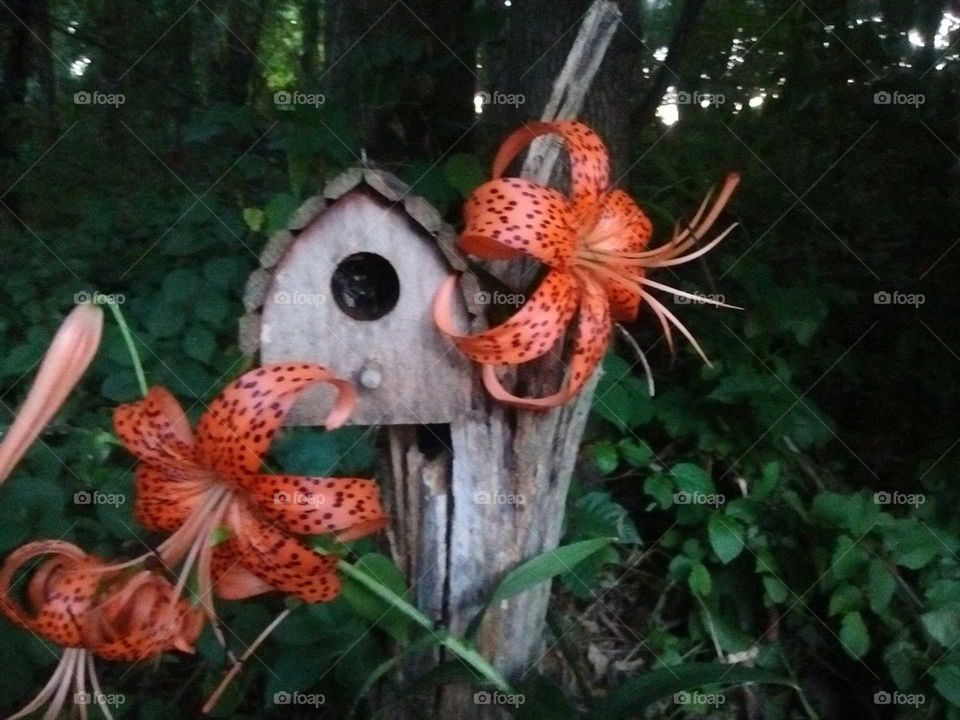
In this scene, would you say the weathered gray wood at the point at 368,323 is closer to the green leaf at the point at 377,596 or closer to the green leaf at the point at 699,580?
the green leaf at the point at 377,596

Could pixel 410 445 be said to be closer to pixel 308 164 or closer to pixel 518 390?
pixel 518 390

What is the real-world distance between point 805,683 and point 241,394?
0.84 metres

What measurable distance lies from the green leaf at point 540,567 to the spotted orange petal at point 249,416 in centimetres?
27

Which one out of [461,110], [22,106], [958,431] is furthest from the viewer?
[22,106]

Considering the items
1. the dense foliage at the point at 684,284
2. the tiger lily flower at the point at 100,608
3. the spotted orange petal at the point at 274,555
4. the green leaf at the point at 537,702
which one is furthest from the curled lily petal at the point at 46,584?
the green leaf at the point at 537,702

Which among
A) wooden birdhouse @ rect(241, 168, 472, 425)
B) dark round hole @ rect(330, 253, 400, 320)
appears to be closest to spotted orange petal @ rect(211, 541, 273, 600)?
wooden birdhouse @ rect(241, 168, 472, 425)

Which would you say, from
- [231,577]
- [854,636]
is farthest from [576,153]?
[854,636]

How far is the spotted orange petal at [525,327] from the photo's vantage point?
0.66 meters

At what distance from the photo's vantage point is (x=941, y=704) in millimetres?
974

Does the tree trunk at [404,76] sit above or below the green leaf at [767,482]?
above

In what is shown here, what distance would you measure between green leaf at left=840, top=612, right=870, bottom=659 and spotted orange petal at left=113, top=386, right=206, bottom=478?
735 millimetres

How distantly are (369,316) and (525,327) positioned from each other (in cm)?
15

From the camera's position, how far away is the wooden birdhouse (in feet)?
2.22

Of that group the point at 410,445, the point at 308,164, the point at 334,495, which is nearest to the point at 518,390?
the point at 410,445
